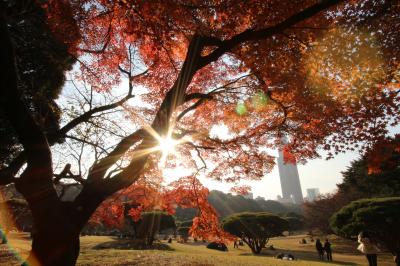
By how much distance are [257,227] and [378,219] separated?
39.9ft

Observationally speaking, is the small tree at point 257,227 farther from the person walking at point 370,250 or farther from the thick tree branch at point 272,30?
the thick tree branch at point 272,30

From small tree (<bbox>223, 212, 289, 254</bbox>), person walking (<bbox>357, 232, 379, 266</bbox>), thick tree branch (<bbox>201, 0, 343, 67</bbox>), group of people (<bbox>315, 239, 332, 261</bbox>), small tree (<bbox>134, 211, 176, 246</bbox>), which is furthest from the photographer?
small tree (<bbox>134, 211, 176, 246</bbox>)

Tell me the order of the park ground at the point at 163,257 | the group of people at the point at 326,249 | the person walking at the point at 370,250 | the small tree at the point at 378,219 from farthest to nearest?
the group of people at the point at 326,249 → the small tree at the point at 378,219 → the park ground at the point at 163,257 → the person walking at the point at 370,250

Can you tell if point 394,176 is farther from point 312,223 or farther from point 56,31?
point 56,31

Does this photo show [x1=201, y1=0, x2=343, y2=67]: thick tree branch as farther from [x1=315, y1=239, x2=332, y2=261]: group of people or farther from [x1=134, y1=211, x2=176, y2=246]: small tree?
[x1=134, y1=211, x2=176, y2=246]: small tree

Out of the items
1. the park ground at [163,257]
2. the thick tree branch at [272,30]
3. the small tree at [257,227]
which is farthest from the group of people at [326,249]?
the thick tree branch at [272,30]

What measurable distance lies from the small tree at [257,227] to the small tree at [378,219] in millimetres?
9508

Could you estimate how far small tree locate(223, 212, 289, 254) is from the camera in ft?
97.0

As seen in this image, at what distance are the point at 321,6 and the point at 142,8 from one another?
3731mm

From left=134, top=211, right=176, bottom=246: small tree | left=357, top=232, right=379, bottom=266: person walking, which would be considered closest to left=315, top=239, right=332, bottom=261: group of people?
left=357, top=232, right=379, bottom=266: person walking

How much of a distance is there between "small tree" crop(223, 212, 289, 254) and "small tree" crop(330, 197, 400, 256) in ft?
31.2

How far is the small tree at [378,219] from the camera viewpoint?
19953 mm

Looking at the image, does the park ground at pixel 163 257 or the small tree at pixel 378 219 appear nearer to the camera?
the park ground at pixel 163 257

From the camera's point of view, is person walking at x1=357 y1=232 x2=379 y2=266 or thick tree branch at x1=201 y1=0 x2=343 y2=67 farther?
person walking at x1=357 y1=232 x2=379 y2=266
